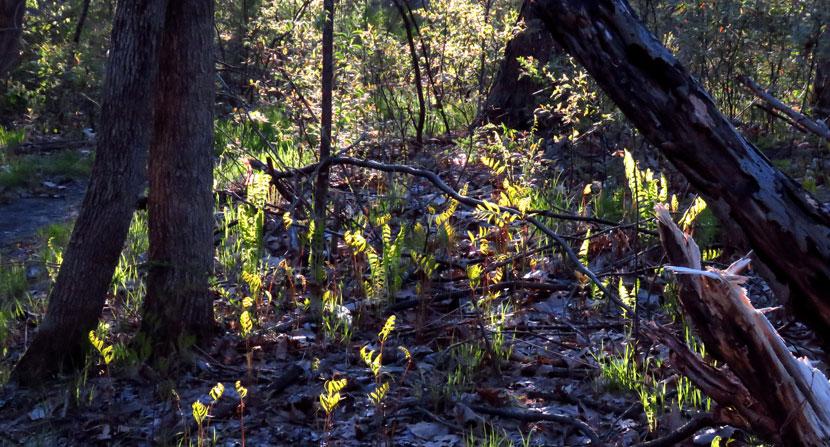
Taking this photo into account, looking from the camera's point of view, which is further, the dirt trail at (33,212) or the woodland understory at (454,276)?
the dirt trail at (33,212)

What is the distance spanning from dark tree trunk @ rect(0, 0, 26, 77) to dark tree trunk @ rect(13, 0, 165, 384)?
16.9 feet

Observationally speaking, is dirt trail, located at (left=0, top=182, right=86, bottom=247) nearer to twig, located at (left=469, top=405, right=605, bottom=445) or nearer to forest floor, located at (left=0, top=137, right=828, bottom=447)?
forest floor, located at (left=0, top=137, right=828, bottom=447)

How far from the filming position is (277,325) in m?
5.57

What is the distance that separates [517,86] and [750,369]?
22.8 ft

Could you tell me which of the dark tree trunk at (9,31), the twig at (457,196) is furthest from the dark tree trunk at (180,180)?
the dark tree trunk at (9,31)

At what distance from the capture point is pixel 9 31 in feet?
33.2

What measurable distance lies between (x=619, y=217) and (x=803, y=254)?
10.2ft

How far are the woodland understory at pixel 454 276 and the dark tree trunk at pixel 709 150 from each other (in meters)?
0.06

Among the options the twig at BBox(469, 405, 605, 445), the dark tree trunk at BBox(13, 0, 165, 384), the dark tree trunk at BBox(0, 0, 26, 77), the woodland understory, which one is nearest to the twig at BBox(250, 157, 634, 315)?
the woodland understory

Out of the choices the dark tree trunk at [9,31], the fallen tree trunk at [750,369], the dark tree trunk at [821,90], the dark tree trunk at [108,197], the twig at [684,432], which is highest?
the dark tree trunk at [9,31]

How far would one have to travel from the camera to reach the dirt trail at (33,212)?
8.85m

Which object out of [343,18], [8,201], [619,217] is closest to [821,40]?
[619,217]

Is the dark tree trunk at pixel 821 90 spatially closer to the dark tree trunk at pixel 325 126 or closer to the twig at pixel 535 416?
the dark tree trunk at pixel 325 126

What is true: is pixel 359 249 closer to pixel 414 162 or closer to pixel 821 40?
pixel 414 162
